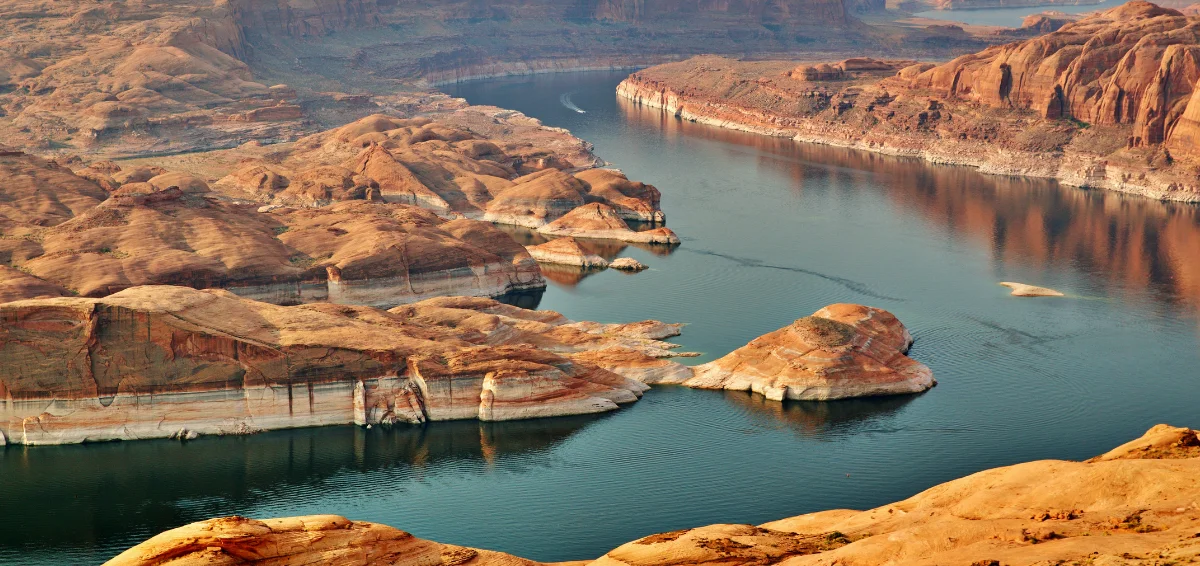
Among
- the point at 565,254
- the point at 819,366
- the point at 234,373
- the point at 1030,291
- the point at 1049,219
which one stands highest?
the point at 234,373

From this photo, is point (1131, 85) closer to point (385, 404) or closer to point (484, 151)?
point (484, 151)

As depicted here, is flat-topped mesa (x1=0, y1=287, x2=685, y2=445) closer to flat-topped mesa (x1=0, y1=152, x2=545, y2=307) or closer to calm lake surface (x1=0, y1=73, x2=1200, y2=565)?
calm lake surface (x1=0, y1=73, x2=1200, y2=565)

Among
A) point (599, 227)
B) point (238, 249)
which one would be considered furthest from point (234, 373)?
point (599, 227)

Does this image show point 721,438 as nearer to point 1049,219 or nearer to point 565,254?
point 565,254

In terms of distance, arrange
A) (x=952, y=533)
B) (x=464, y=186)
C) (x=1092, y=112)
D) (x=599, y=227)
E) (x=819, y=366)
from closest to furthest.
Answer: (x=952, y=533), (x=819, y=366), (x=599, y=227), (x=464, y=186), (x=1092, y=112)

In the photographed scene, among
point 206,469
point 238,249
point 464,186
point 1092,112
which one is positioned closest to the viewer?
point 206,469

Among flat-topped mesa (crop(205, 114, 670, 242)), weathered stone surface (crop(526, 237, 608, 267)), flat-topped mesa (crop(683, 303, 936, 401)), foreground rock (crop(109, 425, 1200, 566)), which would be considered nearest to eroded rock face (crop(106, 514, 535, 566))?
foreground rock (crop(109, 425, 1200, 566))

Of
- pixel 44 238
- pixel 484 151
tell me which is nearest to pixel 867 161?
pixel 484 151

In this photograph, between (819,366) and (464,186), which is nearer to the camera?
(819,366)
